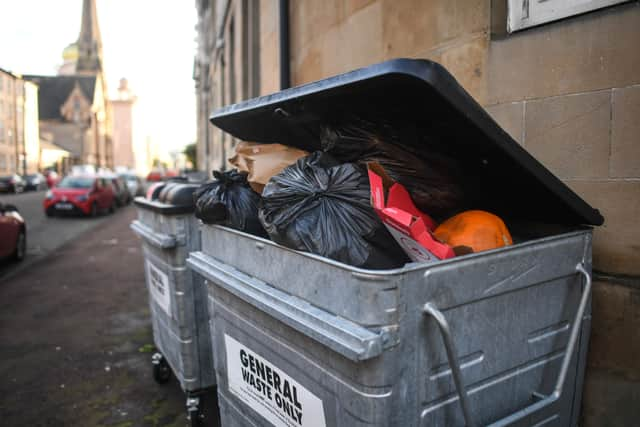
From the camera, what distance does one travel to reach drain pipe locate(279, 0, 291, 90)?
546cm

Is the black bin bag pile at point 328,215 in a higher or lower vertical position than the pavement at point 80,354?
higher

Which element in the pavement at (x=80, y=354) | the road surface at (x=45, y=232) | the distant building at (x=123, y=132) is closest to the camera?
the pavement at (x=80, y=354)

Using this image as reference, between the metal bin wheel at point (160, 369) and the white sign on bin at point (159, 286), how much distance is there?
1.67 feet

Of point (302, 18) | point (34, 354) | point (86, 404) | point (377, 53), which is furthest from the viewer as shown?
point (302, 18)

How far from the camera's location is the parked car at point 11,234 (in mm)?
7961

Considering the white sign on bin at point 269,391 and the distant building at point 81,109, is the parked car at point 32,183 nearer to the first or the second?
the distant building at point 81,109

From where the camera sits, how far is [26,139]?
48688mm

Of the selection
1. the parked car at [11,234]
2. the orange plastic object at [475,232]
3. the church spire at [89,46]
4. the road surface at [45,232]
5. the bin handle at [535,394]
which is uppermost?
the church spire at [89,46]

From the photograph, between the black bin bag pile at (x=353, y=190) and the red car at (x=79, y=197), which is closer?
the black bin bag pile at (x=353, y=190)

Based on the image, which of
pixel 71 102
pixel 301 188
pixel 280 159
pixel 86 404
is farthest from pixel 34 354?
pixel 71 102

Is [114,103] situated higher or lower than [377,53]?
higher

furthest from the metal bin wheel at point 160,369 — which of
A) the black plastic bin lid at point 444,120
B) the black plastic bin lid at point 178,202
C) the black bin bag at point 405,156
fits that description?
the black bin bag at point 405,156

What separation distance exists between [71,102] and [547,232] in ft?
251

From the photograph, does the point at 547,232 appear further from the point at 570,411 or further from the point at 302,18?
the point at 302,18
